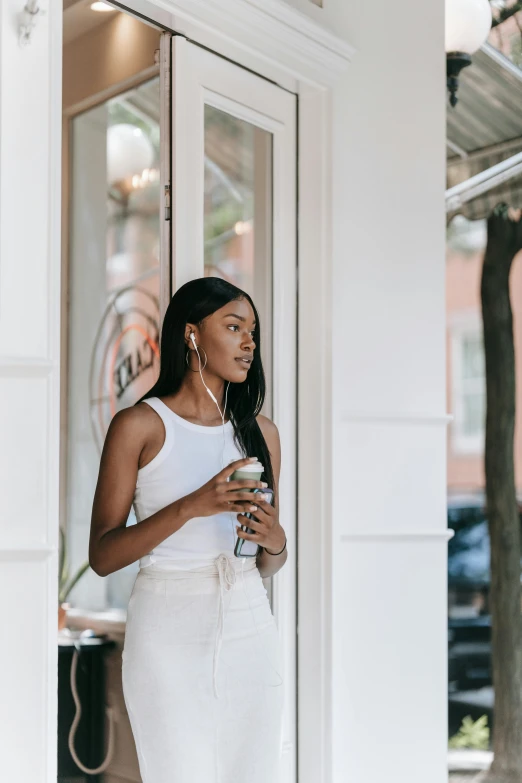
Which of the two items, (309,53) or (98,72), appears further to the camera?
(98,72)

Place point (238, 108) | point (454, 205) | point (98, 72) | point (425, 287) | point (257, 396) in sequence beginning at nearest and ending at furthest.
Answer: 1. point (257, 396)
2. point (238, 108)
3. point (425, 287)
4. point (98, 72)
5. point (454, 205)

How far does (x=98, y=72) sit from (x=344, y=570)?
237 cm

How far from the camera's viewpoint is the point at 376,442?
10.2 ft

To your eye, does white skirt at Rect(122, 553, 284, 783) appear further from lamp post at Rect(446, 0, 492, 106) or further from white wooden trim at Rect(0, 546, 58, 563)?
lamp post at Rect(446, 0, 492, 106)

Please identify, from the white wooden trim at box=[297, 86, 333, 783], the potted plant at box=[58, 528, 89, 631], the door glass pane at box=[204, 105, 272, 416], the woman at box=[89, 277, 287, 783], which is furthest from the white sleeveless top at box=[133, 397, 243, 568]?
the potted plant at box=[58, 528, 89, 631]

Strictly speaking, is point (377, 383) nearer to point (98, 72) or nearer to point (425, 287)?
point (425, 287)

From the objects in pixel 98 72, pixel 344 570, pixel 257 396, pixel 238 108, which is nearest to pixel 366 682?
pixel 344 570

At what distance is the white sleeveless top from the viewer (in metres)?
2.11

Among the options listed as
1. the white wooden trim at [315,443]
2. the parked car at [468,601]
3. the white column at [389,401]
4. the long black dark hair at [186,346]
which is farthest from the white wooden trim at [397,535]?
the parked car at [468,601]

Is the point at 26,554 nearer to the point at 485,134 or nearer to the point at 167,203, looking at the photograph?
the point at 167,203

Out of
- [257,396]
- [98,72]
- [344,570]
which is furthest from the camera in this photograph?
[98,72]

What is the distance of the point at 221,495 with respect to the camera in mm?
1943

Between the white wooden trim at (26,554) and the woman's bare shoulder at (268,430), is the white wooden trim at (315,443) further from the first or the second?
the white wooden trim at (26,554)

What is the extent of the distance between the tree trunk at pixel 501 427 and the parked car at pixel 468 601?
0.74 m
